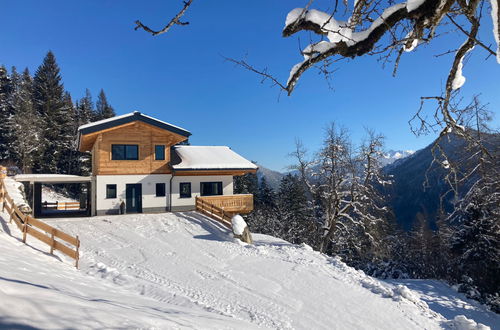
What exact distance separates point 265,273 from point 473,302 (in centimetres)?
1506

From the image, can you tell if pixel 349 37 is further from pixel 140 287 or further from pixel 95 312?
pixel 140 287

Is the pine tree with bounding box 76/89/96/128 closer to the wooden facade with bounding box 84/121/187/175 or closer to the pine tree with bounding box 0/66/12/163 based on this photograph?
the pine tree with bounding box 0/66/12/163

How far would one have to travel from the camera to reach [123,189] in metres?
19.4

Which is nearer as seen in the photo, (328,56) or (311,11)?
(311,11)

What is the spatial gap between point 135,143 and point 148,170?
83.6 inches

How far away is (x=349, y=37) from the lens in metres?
2.75

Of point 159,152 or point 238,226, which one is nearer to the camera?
point 238,226

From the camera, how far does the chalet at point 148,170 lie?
18891 mm

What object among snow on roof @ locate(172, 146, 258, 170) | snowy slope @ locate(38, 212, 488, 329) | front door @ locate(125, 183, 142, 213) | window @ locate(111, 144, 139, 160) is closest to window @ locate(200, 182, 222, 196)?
snow on roof @ locate(172, 146, 258, 170)

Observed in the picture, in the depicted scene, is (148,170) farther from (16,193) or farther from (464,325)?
(464,325)

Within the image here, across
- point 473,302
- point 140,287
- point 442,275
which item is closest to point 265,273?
point 140,287

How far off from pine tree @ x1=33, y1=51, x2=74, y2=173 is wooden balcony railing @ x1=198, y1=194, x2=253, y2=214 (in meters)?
28.6

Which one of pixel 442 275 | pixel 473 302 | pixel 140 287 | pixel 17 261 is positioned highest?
pixel 17 261

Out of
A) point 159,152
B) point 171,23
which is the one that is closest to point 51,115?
point 159,152
